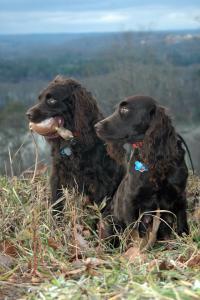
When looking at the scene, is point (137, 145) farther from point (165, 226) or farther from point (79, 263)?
point (79, 263)

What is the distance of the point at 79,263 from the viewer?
4.35m

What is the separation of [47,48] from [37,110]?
116 ft

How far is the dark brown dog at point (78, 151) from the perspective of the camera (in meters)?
6.83

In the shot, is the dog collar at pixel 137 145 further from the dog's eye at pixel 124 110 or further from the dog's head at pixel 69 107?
the dog's head at pixel 69 107

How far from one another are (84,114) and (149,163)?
1.39 m

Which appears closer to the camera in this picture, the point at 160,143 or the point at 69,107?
the point at 160,143

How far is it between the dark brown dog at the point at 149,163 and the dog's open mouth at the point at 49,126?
0.97 metres

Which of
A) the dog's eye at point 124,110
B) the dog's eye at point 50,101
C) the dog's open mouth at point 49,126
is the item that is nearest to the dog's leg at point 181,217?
the dog's eye at point 124,110

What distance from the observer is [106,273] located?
384cm

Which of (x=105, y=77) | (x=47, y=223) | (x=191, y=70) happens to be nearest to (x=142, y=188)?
(x=47, y=223)

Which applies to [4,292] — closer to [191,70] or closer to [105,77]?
[105,77]

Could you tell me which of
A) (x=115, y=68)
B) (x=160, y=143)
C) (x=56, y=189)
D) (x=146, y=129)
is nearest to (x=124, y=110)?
(x=146, y=129)

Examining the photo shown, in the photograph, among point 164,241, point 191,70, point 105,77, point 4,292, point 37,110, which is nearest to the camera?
point 4,292

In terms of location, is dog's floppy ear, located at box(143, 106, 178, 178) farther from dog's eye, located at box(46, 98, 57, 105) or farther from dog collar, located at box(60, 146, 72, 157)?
dog's eye, located at box(46, 98, 57, 105)
